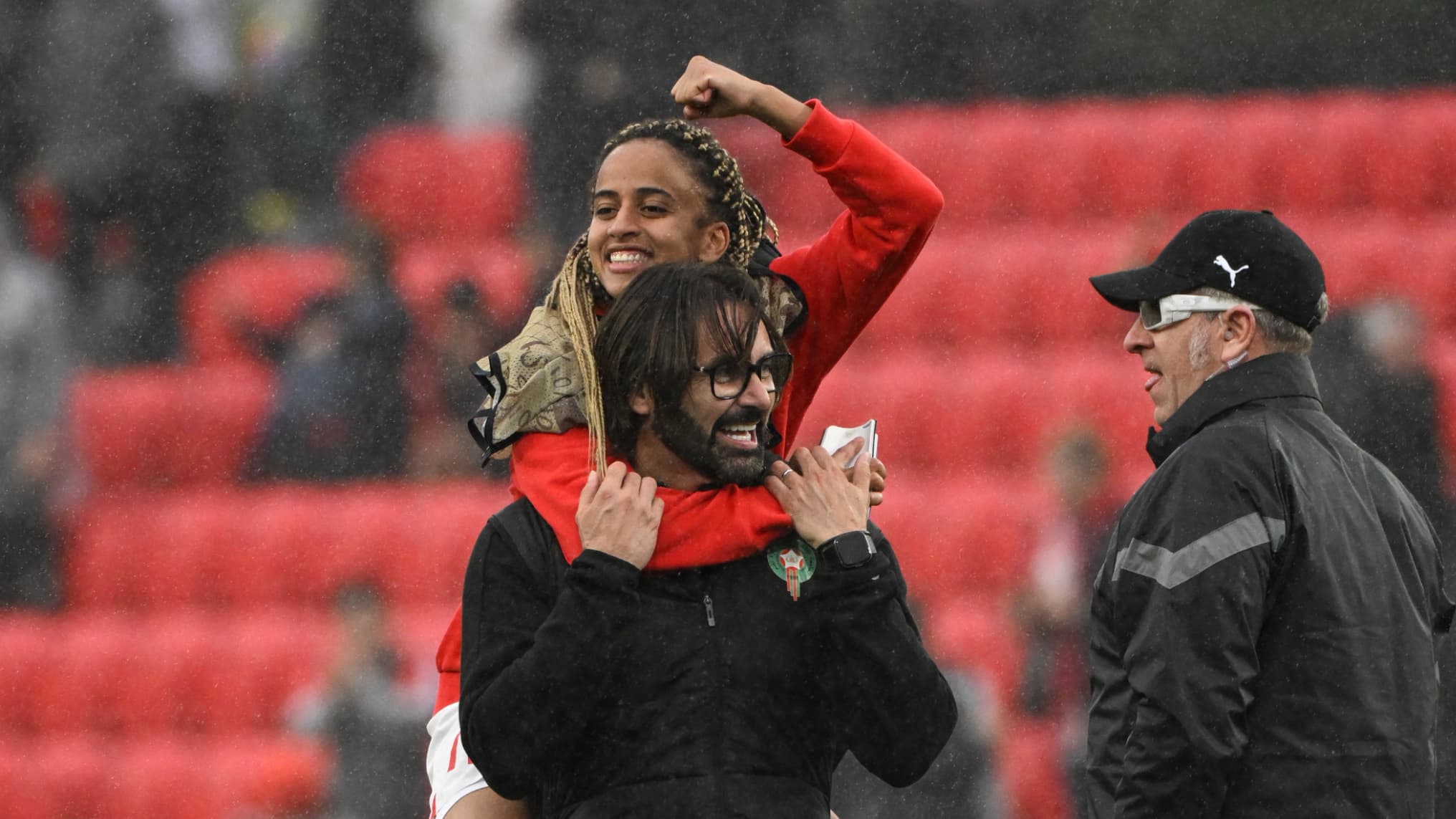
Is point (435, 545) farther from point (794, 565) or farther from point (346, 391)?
point (794, 565)

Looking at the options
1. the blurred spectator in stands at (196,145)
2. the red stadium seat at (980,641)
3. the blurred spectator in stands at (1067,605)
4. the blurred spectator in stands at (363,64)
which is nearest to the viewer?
the blurred spectator in stands at (1067,605)

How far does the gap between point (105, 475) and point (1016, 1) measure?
4424 millimetres

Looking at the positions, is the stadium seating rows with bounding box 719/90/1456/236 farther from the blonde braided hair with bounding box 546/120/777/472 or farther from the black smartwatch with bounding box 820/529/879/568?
the black smartwatch with bounding box 820/529/879/568

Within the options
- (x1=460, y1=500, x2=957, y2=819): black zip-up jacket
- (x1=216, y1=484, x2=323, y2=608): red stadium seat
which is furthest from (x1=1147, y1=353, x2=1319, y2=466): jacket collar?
(x1=216, y1=484, x2=323, y2=608): red stadium seat

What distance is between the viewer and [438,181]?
8.34 metres

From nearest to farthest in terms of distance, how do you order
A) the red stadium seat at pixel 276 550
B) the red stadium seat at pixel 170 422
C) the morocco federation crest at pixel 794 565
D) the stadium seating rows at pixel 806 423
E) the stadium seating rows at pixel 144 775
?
the morocco federation crest at pixel 794 565 < the stadium seating rows at pixel 144 775 < the stadium seating rows at pixel 806 423 < the red stadium seat at pixel 276 550 < the red stadium seat at pixel 170 422

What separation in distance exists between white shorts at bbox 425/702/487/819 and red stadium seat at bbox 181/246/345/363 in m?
5.26

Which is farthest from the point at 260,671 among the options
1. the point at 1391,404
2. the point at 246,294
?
the point at 1391,404

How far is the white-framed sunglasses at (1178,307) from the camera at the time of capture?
2328mm

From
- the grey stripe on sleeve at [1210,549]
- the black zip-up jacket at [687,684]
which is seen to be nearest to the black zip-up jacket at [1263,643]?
the grey stripe on sleeve at [1210,549]

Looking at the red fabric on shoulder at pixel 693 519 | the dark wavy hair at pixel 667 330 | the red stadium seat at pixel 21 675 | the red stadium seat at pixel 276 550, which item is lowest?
the red fabric on shoulder at pixel 693 519

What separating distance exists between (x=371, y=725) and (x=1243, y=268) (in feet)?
13.1

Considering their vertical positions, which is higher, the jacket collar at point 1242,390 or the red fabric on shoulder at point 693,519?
the jacket collar at point 1242,390

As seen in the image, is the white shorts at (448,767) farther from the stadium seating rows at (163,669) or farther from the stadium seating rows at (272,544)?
the stadium seating rows at (272,544)
